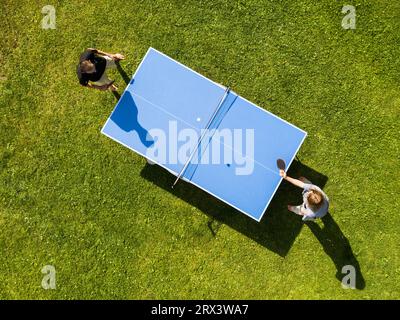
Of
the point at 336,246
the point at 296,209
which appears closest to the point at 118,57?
the point at 296,209

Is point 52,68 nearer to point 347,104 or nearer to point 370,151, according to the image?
point 347,104

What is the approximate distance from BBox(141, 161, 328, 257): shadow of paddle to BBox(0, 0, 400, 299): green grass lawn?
0.03m

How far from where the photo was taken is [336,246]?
29.1 feet

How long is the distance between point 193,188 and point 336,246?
3176mm

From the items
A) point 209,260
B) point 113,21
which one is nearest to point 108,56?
point 113,21

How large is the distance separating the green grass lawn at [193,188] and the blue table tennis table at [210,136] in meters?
1.12

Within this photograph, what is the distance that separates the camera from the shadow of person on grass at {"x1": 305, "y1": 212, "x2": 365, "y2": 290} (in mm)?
8852

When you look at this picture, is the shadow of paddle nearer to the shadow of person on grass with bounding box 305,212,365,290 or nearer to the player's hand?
A: the shadow of person on grass with bounding box 305,212,365,290

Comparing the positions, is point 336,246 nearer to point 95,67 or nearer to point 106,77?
point 106,77

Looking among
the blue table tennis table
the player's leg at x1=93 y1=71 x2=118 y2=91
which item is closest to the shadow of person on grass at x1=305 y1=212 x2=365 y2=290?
the blue table tennis table

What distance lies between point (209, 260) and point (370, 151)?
159 inches

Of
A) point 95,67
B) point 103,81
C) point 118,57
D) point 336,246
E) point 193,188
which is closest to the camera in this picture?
point 95,67

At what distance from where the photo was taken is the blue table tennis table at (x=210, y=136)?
7938mm
